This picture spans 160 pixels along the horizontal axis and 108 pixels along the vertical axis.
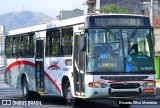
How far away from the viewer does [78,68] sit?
57.6ft

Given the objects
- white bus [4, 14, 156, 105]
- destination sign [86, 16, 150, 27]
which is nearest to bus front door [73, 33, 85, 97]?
white bus [4, 14, 156, 105]

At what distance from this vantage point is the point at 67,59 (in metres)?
18.6

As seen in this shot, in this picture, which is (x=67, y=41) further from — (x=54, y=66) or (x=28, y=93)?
(x=28, y=93)

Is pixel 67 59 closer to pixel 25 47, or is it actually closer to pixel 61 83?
pixel 61 83

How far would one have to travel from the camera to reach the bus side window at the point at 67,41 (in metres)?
18.5

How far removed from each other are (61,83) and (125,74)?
3364 mm

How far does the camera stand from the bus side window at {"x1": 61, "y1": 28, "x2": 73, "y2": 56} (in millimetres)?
18516

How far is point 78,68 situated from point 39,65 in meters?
4.70

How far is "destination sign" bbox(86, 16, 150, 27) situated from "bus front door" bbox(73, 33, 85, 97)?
2.95 ft

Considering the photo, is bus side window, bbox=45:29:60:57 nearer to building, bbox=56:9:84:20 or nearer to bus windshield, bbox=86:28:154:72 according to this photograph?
bus windshield, bbox=86:28:154:72

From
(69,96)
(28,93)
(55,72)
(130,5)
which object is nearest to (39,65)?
(55,72)

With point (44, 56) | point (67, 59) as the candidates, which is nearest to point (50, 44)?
point (44, 56)

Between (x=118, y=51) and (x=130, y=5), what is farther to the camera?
(x=130, y=5)

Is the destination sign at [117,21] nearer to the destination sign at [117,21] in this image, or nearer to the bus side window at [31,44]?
the destination sign at [117,21]
